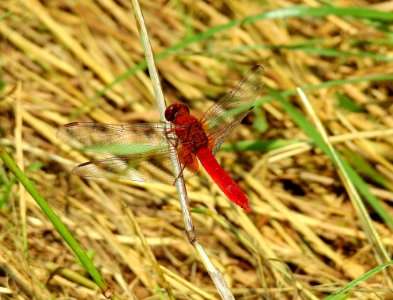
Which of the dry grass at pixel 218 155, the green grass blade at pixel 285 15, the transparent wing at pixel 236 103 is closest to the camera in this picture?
the transparent wing at pixel 236 103

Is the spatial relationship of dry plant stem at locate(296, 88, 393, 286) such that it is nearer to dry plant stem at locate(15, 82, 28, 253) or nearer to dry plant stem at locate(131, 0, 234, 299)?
dry plant stem at locate(131, 0, 234, 299)

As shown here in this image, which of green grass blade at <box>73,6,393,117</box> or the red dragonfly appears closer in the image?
the red dragonfly

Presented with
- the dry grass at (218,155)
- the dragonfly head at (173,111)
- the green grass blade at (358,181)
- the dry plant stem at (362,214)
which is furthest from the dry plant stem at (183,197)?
the green grass blade at (358,181)

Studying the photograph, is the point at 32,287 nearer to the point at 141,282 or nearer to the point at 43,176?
the point at 141,282

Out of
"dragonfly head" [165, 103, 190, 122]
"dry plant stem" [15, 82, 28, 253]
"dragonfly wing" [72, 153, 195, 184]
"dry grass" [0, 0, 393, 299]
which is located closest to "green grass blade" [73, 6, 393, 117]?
"dry grass" [0, 0, 393, 299]

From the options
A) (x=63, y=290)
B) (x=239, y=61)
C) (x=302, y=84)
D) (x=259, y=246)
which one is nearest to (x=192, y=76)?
(x=239, y=61)

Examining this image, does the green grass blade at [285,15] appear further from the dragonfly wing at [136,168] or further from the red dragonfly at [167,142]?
the dragonfly wing at [136,168]
